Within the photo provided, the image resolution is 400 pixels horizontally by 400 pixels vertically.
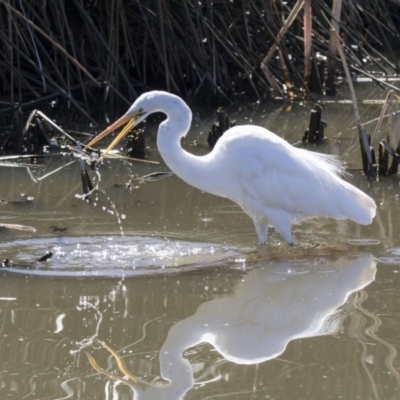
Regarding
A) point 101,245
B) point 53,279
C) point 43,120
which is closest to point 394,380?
point 53,279

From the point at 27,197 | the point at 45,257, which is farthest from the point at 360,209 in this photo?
the point at 27,197

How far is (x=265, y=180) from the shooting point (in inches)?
214

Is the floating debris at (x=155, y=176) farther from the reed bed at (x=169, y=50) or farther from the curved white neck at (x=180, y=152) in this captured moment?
the reed bed at (x=169, y=50)

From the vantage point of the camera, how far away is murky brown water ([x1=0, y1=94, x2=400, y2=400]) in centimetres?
342

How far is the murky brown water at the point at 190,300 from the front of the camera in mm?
3424

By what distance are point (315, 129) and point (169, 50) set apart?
2.42m

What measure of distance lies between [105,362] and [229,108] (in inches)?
256

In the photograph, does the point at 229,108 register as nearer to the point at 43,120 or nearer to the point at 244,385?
the point at 43,120

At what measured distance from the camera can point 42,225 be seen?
5652 millimetres

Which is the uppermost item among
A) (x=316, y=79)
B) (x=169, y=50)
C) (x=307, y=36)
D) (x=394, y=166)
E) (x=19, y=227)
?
(x=307, y=36)

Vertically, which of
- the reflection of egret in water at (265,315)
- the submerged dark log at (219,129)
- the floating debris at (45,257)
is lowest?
the reflection of egret in water at (265,315)

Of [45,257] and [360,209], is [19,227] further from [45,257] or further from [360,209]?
[360,209]

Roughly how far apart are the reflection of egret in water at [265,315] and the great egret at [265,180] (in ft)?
1.60

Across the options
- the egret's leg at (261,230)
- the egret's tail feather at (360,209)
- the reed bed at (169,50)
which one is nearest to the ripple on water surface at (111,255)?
the egret's leg at (261,230)
